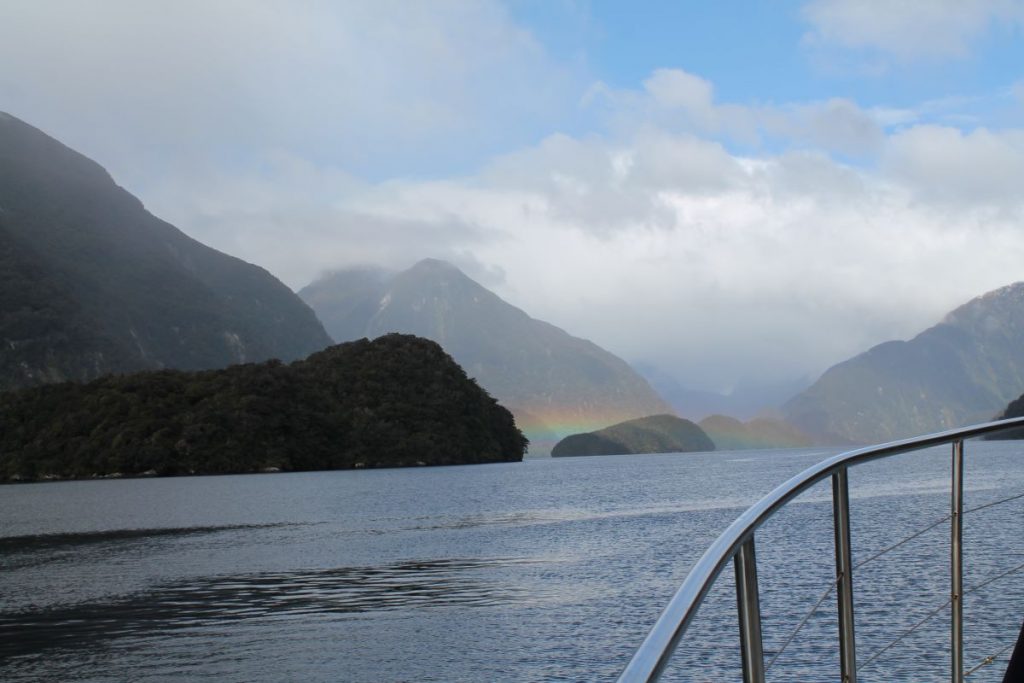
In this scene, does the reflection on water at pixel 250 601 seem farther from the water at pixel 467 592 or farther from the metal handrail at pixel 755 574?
the metal handrail at pixel 755 574

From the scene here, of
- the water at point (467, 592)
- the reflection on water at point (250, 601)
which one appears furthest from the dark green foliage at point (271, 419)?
the reflection on water at point (250, 601)

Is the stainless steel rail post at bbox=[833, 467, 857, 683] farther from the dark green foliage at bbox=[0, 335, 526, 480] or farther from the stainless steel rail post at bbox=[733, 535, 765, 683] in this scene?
the dark green foliage at bbox=[0, 335, 526, 480]

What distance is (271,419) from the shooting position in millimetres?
145750

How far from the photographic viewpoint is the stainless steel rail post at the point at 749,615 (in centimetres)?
207

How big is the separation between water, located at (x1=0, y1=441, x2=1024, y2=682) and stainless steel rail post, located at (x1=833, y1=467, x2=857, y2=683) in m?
9.65

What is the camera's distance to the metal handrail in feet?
5.59

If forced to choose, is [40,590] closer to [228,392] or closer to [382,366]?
[228,392]

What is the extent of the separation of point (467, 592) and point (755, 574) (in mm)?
28117

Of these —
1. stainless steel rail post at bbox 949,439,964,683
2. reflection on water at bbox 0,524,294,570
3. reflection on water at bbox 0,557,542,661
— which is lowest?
reflection on water at bbox 0,524,294,570

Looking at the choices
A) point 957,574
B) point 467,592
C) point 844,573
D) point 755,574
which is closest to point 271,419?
point 467,592

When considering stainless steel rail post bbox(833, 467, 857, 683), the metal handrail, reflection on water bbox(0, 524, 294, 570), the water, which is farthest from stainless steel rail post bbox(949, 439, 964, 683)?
reflection on water bbox(0, 524, 294, 570)

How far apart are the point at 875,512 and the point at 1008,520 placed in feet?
20.5

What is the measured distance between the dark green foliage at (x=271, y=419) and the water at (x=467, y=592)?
70215mm

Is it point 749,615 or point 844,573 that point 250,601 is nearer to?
point 844,573
